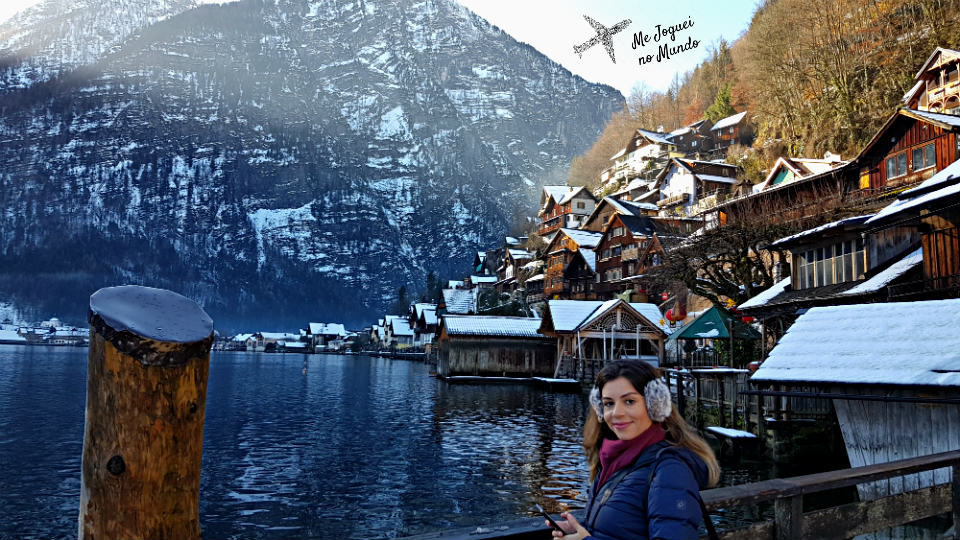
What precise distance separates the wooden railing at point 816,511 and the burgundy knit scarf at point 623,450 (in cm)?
41

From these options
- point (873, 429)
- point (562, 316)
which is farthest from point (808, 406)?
point (562, 316)

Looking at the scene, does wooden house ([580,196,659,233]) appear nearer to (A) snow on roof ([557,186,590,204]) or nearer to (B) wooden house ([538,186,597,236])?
(B) wooden house ([538,186,597,236])

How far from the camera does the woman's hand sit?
314 centimetres

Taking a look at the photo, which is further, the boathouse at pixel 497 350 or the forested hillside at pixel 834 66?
the boathouse at pixel 497 350

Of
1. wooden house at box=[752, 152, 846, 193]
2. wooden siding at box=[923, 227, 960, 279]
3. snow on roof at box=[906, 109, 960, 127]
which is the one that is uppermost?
wooden house at box=[752, 152, 846, 193]

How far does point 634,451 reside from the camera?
322 cm

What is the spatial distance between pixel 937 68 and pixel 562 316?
30606 millimetres

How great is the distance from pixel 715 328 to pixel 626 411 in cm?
2861

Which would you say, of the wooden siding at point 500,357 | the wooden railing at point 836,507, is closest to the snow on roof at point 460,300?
the wooden siding at point 500,357

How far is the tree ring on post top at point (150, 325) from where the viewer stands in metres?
2.73

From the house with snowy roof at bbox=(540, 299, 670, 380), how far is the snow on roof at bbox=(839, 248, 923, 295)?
2413 centimetres

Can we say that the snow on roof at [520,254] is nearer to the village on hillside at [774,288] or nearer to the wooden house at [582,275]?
the village on hillside at [774,288]

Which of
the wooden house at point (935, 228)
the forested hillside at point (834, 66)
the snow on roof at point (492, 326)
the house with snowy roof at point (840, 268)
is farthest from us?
the snow on roof at point (492, 326)

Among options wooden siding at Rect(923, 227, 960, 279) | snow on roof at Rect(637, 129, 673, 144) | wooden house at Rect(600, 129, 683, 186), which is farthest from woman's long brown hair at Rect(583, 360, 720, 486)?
snow on roof at Rect(637, 129, 673, 144)
